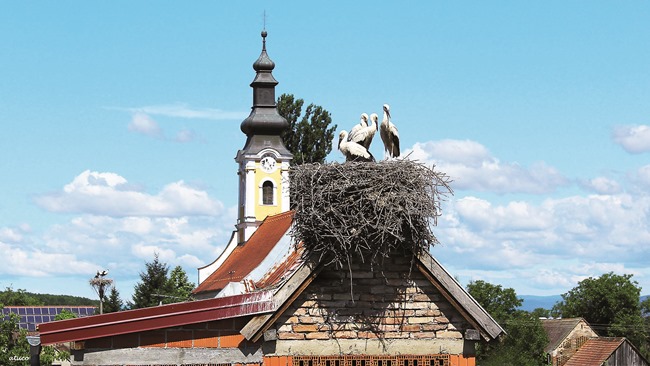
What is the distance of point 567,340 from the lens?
224 feet

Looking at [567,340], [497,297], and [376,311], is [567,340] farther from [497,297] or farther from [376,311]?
[376,311]

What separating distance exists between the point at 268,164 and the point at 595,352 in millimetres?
20779

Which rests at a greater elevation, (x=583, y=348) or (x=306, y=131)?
(x=306, y=131)

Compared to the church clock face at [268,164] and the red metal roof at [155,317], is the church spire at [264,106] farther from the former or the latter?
the red metal roof at [155,317]

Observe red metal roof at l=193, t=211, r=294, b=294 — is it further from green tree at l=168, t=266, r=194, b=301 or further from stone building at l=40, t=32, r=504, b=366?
stone building at l=40, t=32, r=504, b=366

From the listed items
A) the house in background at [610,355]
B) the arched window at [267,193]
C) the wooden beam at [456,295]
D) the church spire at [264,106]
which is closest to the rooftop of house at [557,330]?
the house in background at [610,355]

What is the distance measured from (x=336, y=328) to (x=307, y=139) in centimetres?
4880

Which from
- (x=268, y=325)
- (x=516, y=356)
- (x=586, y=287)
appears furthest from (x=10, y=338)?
(x=586, y=287)

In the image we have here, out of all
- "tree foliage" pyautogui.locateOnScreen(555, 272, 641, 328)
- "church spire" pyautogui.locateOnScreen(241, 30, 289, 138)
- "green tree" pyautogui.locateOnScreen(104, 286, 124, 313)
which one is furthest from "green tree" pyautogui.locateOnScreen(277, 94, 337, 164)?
"tree foliage" pyautogui.locateOnScreen(555, 272, 641, 328)

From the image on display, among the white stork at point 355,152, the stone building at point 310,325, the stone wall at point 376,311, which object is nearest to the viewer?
the stone building at point 310,325

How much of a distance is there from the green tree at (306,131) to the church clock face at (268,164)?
122cm

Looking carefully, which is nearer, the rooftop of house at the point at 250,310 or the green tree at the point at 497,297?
the rooftop of house at the point at 250,310

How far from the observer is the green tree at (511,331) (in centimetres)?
5566

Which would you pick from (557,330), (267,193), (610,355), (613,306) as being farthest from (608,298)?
(267,193)
